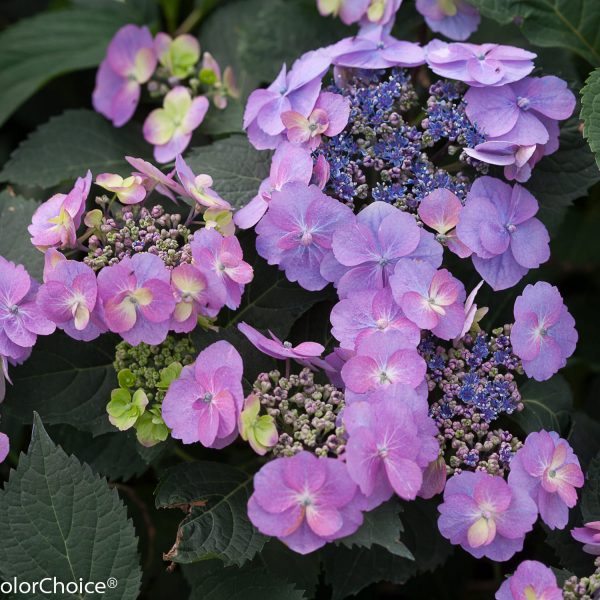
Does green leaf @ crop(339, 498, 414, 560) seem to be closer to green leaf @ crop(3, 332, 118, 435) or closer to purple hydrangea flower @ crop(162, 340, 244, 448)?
purple hydrangea flower @ crop(162, 340, 244, 448)

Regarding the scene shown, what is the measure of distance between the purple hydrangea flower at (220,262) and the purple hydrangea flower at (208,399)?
0.26ft

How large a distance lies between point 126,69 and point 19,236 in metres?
0.46

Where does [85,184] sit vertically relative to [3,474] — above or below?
above

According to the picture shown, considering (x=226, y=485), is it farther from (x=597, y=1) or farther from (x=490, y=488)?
(x=597, y=1)

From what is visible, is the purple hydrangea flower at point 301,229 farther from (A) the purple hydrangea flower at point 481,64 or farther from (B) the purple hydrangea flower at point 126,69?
(B) the purple hydrangea flower at point 126,69

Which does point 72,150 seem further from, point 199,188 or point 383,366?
point 383,366

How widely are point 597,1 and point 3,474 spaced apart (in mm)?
1424

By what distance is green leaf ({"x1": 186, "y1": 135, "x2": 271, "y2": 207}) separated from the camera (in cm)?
134

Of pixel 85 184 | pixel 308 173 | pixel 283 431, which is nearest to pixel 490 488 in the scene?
pixel 283 431

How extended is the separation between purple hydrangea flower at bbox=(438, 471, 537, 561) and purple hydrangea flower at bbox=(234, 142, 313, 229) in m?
0.46

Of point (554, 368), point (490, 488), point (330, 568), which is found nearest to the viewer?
point (490, 488)

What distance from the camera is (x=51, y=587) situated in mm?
1150

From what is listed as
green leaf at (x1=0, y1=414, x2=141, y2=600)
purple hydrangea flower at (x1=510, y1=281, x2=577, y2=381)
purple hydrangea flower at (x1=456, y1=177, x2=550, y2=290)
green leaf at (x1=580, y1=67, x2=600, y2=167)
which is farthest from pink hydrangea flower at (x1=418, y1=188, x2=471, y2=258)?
green leaf at (x1=0, y1=414, x2=141, y2=600)

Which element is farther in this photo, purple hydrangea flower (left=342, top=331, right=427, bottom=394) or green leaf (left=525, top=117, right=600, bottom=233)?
green leaf (left=525, top=117, right=600, bottom=233)
